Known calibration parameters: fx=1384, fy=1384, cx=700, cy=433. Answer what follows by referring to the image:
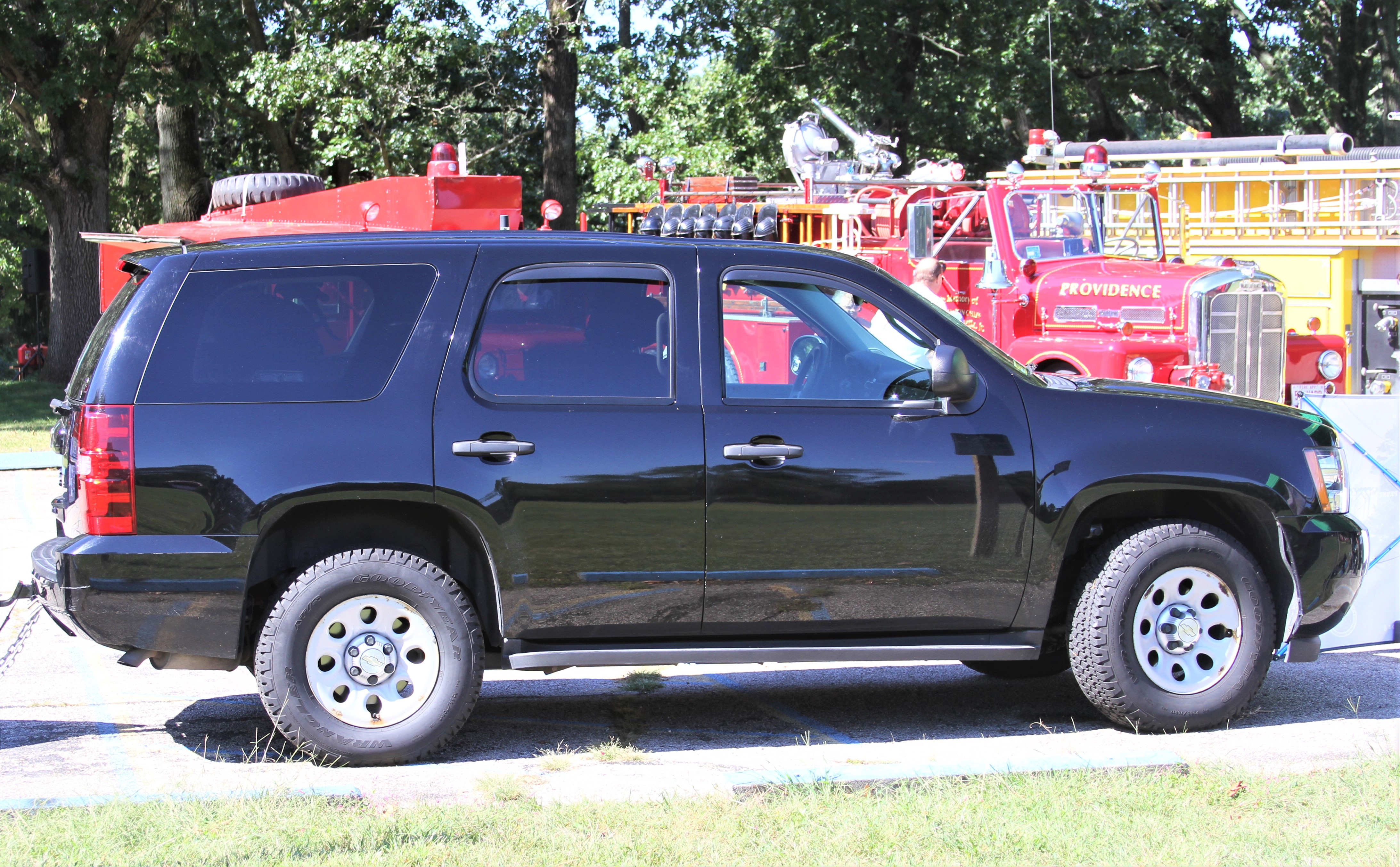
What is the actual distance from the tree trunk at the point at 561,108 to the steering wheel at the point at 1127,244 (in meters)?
10.7

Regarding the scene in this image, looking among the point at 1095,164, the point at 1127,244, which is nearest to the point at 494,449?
the point at 1095,164

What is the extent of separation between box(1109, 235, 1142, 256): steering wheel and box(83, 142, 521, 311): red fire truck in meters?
5.24

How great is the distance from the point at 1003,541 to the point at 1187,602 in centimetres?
82

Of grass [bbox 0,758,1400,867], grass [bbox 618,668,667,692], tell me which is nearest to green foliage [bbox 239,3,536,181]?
grass [bbox 618,668,667,692]

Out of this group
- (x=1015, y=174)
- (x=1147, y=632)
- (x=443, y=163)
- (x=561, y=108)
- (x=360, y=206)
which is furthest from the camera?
(x=561, y=108)

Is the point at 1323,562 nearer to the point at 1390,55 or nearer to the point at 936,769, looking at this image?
the point at 936,769

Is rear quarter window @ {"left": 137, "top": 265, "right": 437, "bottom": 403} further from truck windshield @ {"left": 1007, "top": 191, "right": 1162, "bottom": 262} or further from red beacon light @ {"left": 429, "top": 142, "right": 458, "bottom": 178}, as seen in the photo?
truck windshield @ {"left": 1007, "top": 191, "right": 1162, "bottom": 262}

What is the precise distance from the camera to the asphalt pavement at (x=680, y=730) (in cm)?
482

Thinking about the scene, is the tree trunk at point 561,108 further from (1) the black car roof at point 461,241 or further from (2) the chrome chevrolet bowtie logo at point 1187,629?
A: (2) the chrome chevrolet bowtie logo at point 1187,629

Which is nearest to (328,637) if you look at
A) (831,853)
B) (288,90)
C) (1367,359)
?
(831,853)

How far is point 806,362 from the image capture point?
5.30 m

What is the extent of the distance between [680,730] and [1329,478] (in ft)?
9.04

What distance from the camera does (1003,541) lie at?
512 cm

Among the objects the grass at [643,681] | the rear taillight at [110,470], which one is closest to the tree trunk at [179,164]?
the grass at [643,681]
